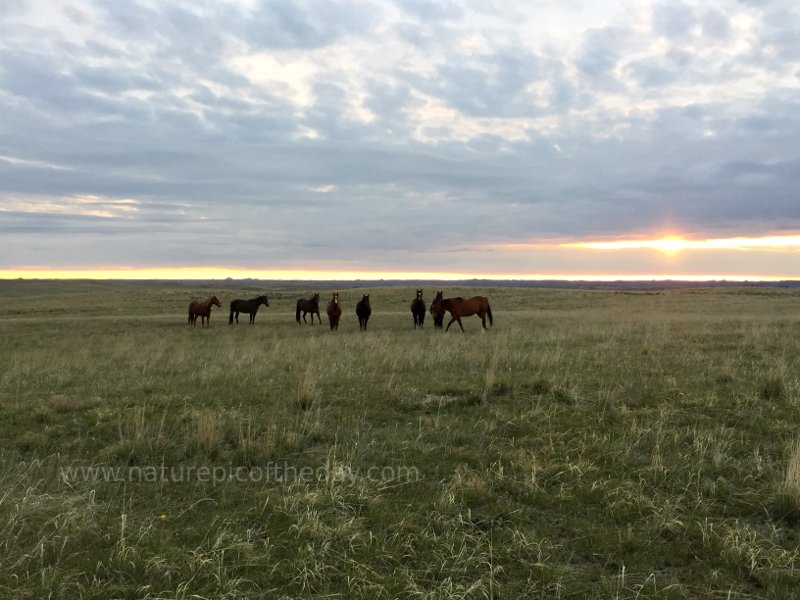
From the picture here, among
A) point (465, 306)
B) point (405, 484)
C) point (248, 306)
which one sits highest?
point (465, 306)

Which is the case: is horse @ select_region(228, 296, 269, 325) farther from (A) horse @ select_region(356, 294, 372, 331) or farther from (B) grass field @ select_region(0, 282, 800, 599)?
(B) grass field @ select_region(0, 282, 800, 599)

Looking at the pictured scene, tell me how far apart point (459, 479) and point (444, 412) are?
289cm

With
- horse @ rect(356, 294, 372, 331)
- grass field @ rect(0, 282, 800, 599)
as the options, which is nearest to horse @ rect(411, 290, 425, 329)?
horse @ rect(356, 294, 372, 331)

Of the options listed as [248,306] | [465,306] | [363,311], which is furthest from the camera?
[248,306]

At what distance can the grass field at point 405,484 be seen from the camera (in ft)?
11.7

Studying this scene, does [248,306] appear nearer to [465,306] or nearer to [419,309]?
[419,309]

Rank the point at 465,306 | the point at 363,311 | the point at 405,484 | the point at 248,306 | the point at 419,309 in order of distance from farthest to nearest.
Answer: the point at 248,306 < the point at 419,309 < the point at 363,311 < the point at 465,306 < the point at 405,484

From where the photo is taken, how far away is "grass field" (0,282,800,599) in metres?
3.57

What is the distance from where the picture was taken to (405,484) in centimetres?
507

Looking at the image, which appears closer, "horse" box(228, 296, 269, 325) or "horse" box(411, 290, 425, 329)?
"horse" box(411, 290, 425, 329)

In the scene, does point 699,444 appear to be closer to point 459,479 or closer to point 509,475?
point 509,475

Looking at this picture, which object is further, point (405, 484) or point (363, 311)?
point (363, 311)

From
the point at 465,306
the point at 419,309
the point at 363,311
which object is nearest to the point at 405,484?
the point at 465,306

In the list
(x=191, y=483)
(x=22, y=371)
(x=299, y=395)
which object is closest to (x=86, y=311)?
(x=22, y=371)
